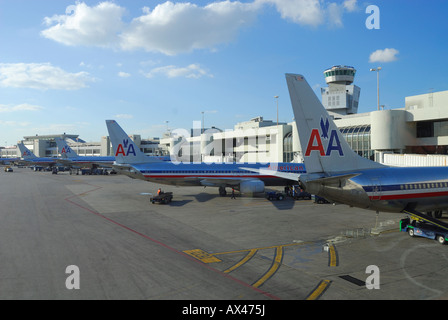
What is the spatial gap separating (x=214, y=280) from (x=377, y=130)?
142 feet

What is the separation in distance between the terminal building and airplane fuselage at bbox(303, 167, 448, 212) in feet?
42.8

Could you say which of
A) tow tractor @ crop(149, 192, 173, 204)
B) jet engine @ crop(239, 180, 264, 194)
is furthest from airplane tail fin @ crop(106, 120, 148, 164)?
jet engine @ crop(239, 180, 264, 194)

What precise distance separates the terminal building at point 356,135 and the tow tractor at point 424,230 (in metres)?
13.2

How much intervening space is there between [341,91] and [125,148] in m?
65.7

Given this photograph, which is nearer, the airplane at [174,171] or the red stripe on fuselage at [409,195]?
the red stripe on fuselage at [409,195]

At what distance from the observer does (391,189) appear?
59.2ft

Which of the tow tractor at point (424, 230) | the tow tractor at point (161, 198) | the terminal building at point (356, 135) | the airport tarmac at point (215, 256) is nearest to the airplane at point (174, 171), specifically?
the tow tractor at point (161, 198)

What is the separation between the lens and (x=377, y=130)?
46.9 metres

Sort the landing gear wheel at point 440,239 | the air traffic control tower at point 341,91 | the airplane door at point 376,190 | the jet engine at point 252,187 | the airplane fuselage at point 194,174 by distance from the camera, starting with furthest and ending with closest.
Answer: the air traffic control tower at point 341,91 → the airplane fuselage at point 194,174 → the jet engine at point 252,187 → the landing gear wheel at point 440,239 → the airplane door at point 376,190

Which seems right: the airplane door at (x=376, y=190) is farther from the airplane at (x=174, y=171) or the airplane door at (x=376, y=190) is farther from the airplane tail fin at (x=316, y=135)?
the airplane at (x=174, y=171)

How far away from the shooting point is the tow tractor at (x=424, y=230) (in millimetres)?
18500

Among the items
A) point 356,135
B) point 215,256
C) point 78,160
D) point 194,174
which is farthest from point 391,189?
point 78,160

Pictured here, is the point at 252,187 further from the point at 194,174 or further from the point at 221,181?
the point at 194,174
